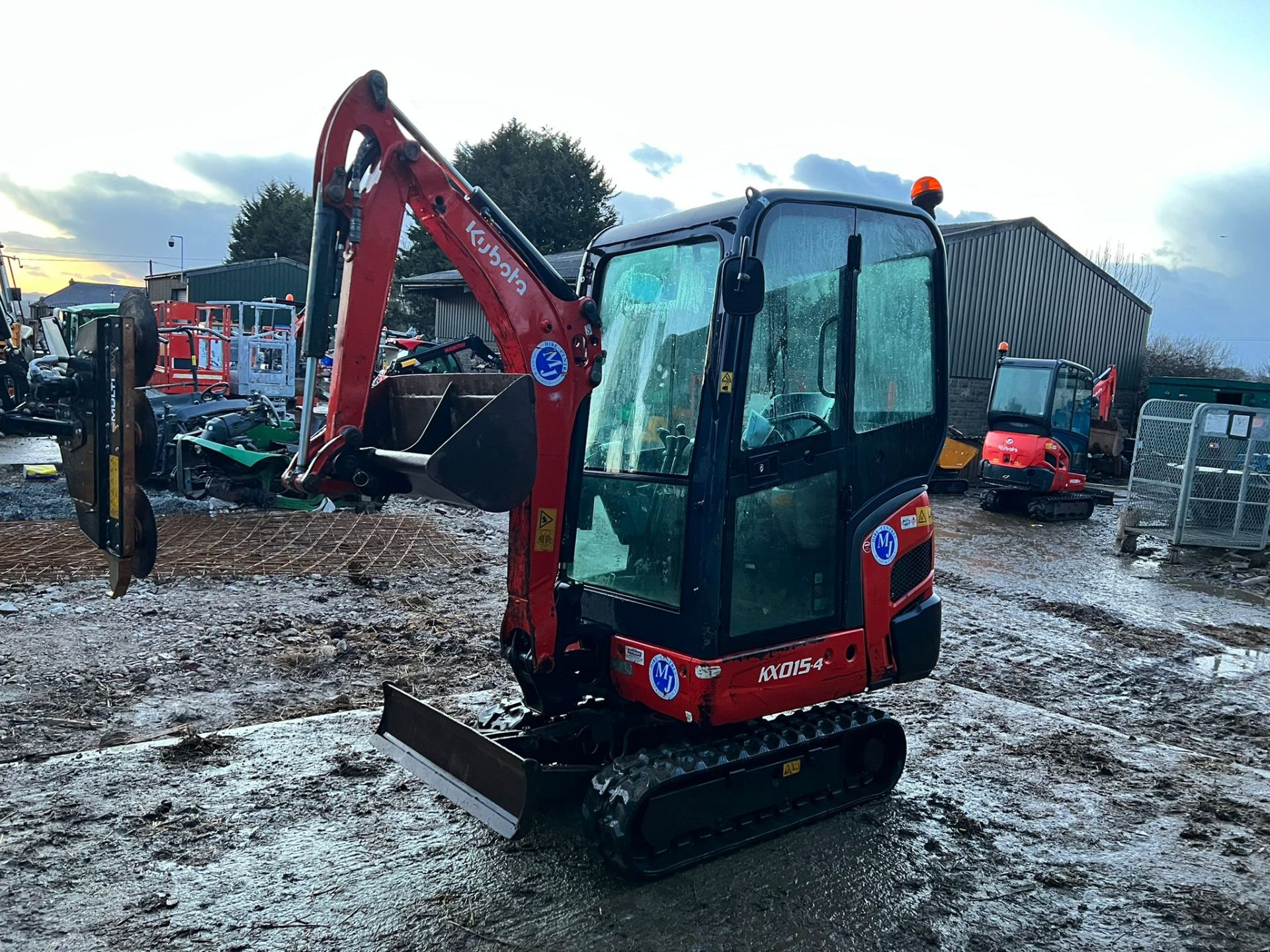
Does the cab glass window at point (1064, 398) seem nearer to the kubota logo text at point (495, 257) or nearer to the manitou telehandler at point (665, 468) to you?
the manitou telehandler at point (665, 468)

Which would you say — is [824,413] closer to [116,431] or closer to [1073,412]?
[116,431]

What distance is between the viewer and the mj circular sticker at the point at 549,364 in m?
3.44

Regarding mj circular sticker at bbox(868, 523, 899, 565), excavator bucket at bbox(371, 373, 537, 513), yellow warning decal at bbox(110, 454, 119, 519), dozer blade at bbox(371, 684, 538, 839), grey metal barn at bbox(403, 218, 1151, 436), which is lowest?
dozer blade at bbox(371, 684, 538, 839)

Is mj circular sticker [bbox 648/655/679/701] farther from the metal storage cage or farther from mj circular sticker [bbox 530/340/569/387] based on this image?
the metal storage cage

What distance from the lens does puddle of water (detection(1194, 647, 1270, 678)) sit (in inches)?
273

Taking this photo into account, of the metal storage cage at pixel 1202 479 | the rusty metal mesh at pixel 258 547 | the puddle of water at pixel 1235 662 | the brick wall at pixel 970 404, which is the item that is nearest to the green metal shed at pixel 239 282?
the brick wall at pixel 970 404

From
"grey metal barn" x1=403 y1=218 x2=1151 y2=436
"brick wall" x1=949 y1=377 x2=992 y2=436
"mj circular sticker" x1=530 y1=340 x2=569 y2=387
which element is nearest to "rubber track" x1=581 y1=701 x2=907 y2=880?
"mj circular sticker" x1=530 y1=340 x2=569 y2=387

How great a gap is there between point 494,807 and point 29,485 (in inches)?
424

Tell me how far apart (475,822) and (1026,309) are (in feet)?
73.4

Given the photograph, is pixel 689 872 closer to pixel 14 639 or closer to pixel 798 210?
pixel 798 210

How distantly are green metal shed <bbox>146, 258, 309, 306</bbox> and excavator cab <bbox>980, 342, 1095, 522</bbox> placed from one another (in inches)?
1141

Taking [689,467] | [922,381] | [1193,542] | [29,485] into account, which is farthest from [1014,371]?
[29,485]

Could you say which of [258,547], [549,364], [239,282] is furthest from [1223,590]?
[239,282]

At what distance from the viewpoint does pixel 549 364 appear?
11.4ft
